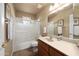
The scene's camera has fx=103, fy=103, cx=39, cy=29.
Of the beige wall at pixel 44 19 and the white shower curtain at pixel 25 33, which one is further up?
the beige wall at pixel 44 19

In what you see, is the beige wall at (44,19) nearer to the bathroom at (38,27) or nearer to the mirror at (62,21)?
the bathroom at (38,27)

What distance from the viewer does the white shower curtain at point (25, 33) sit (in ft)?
6.21

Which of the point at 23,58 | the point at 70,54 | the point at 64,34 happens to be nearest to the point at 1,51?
the point at 23,58

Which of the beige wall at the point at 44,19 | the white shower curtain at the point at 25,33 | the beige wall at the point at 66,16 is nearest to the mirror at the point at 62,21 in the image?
the beige wall at the point at 66,16

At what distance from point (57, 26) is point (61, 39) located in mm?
288

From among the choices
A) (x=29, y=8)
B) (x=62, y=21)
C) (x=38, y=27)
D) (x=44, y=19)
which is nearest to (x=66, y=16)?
(x=62, y=21)

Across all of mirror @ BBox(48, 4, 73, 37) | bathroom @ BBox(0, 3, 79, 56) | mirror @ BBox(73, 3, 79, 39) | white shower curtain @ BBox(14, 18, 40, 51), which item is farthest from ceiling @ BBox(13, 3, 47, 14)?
mirror @ BBox(73, 3, 79, 39)

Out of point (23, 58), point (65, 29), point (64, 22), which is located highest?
point (64, 22)

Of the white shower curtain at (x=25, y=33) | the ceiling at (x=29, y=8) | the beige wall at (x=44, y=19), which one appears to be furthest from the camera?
the beige wall at (x=44, y=19)

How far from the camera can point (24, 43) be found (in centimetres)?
195

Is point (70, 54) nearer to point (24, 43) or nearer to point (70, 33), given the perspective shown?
point (70, 33)

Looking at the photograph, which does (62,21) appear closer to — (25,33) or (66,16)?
(66,16)

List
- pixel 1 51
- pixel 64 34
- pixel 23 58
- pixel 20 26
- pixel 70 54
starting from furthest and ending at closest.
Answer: pixel 64 34 < pixel 20 26 < pixel 23 58 < pixel 1 51 < pixel 70 54

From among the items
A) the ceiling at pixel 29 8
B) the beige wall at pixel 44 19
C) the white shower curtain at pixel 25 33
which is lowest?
the white shower curtain at pixel 25 33
